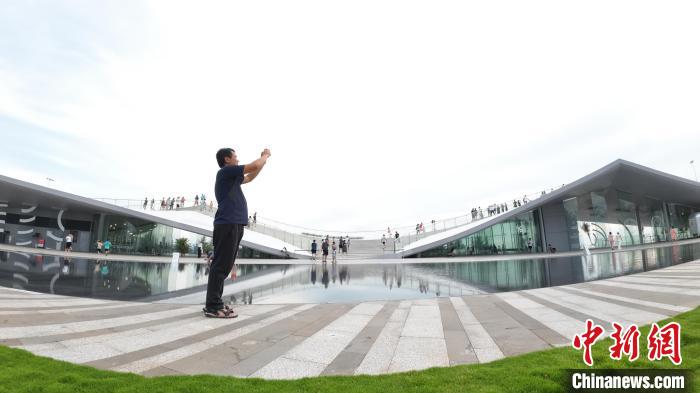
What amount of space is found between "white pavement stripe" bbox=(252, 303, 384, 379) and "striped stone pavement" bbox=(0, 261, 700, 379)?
0.01 meters

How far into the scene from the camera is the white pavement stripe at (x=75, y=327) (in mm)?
3748

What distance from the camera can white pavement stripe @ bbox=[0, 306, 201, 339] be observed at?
148 inches

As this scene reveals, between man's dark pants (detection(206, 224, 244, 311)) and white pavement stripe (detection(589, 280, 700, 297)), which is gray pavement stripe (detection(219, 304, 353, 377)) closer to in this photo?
man's dark pants (detection(206, 224, 244, 311))

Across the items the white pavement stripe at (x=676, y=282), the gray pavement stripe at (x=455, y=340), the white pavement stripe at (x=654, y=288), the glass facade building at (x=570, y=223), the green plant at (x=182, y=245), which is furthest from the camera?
the glass facade building at (x=570, y=223)

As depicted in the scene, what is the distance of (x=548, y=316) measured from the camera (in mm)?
4980

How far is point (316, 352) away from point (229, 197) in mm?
2711

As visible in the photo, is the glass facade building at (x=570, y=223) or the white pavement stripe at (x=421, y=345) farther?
the glass facade building at (x=570, y=223)

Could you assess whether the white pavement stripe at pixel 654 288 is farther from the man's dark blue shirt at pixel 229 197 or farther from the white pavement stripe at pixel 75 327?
the white pavement stripe at pixel 75 327

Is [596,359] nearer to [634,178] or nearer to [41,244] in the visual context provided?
[634,178]

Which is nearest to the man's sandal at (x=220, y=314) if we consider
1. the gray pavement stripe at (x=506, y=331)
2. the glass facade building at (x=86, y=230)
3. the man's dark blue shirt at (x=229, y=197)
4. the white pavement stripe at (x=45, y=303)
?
the man's dark blue shirt at (x=229, y=197)

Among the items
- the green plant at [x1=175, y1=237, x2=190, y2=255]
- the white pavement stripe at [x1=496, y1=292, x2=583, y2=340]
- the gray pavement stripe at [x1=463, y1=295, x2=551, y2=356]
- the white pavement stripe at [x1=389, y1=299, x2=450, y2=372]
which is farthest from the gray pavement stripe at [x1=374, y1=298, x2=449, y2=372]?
the green plant at [x1=175, y1=237, x2=190, y2=255]

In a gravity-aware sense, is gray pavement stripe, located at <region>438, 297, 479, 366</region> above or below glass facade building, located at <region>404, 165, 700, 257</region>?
below

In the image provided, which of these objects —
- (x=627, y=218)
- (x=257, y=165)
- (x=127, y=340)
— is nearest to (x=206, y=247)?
(x=257, y=165)

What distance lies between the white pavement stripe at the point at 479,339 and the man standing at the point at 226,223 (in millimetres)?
3523
